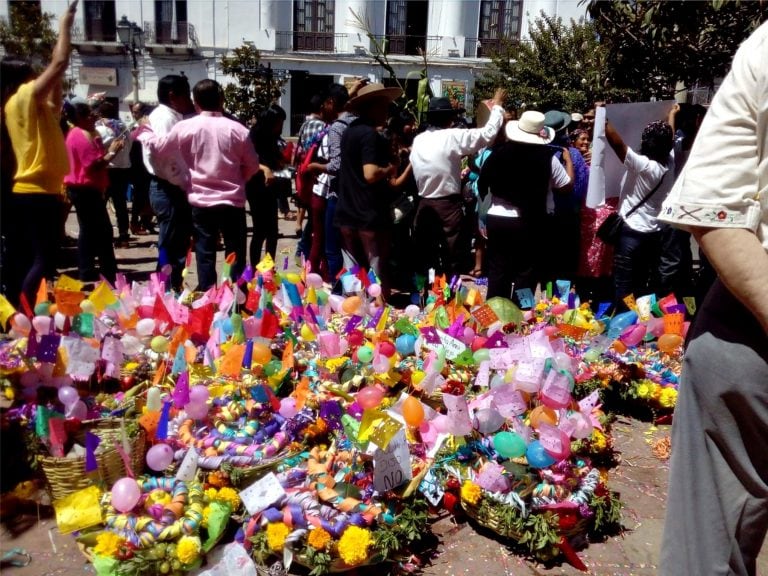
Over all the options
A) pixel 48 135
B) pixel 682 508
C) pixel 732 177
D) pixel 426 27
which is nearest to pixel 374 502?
pixel 682 508

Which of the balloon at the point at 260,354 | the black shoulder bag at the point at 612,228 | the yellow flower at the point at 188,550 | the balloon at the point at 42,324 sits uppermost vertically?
the black shoulder bag at the point at 612,228

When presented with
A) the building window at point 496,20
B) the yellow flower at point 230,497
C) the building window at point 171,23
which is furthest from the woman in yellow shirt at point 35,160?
the building window at point 171,23

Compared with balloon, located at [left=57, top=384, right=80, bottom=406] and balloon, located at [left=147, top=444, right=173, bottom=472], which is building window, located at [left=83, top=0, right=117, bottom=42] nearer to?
balloon, located at [left=57, top=384, right=80, bottom=406]

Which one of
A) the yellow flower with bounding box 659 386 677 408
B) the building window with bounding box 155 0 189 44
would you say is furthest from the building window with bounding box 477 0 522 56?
the yellow flower with bounding box 659 386 677 408

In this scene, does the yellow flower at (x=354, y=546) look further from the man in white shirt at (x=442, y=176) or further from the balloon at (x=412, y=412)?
the man in white shirt at (x=442, y=176)

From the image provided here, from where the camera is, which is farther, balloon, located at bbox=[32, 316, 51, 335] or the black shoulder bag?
the black shoulder bag

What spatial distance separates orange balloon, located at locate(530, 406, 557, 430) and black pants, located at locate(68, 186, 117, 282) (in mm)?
3459

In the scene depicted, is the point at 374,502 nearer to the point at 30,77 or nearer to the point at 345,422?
the point at 345,422

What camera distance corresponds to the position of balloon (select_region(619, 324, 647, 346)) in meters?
3.30

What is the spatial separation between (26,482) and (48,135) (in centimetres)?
152

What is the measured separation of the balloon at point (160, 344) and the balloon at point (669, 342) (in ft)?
7.79

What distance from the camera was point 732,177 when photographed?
1254 mm

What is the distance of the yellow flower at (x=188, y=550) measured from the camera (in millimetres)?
1874

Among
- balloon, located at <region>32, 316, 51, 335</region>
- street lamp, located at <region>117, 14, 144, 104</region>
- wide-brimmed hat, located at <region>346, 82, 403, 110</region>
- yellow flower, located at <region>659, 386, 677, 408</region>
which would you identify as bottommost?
yellow flower, located at <region>659, 386, 677, 408</region>
